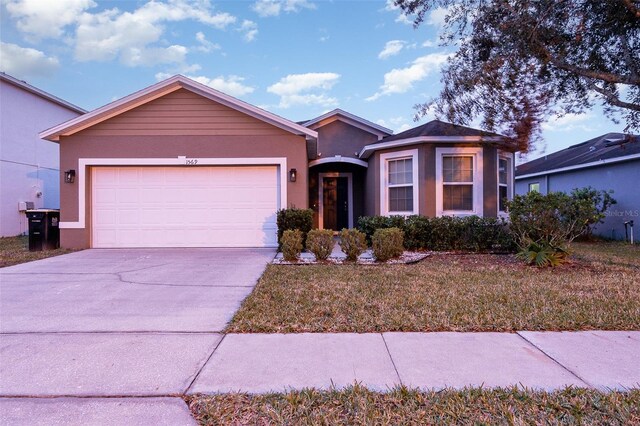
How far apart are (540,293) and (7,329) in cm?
679

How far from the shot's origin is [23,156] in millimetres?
15438

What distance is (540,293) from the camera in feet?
17.7

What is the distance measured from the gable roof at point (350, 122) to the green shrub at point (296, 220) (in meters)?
6.03

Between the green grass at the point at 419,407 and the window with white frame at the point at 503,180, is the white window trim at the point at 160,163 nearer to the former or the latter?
the window with white frame at the point at 503,180

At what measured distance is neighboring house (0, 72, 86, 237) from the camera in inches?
573

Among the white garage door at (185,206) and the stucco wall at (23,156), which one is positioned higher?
the stucco wall at (23,156)

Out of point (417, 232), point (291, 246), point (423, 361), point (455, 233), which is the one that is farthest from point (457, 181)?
point (423, 361)

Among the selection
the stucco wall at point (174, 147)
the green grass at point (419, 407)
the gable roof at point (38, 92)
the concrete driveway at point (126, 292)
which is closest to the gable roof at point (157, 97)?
the stucco wall at point (174, 147)

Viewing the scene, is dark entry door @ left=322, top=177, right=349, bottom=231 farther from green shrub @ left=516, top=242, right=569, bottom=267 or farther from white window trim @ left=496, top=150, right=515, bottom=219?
green shrub @ left=516, top=242, right=569, bottom=267

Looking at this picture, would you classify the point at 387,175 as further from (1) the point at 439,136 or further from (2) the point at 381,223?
(2) the point at 381,223

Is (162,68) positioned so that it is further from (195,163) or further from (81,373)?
(81,373)

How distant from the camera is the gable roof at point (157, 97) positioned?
10.3m

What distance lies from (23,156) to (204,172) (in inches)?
395

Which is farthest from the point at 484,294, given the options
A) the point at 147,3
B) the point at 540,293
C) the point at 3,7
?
the point at 3,7
